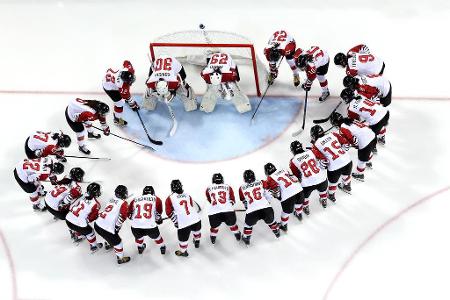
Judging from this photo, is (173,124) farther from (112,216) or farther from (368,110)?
(368,110)

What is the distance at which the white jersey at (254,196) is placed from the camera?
4.99 meters

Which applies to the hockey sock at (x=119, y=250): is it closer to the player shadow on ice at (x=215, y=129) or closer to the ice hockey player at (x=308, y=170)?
the player shadow on ice at (x=215, y=129)

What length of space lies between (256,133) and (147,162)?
1193 millimetres

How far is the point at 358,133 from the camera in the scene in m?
5.37

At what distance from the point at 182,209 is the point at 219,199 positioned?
0.32 meters

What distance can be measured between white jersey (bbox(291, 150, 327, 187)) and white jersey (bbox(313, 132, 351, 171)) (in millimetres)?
109

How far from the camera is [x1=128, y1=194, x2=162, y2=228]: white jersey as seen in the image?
4930mm

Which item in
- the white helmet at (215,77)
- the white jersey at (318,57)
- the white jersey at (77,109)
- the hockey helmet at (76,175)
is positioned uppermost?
the white jersey at (318,57)

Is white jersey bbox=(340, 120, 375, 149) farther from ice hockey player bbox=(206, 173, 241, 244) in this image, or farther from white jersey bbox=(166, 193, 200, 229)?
white jersey bbox=(166, 193, 200, 229)

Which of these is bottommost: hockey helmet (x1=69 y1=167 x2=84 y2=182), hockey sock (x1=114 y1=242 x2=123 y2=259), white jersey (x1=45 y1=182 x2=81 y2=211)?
hockey sock (x1=114 y1=242 x2=123 y2=259)

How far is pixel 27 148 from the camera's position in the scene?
5.74 meters

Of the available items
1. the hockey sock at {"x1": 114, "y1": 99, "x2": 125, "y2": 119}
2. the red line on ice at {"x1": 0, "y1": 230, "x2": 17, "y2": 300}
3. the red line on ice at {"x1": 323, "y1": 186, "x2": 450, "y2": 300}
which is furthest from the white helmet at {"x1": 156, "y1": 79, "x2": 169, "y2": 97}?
the red line on ice at {"x1": 323, "y1": 186, "x2": 450, "y2": 300}

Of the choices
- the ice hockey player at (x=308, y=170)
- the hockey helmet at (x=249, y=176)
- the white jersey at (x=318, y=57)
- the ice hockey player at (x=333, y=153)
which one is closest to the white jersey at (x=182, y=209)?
the hockey helmet at (x=249, y=176)

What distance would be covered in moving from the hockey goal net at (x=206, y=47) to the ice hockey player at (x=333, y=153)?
4.94 feet
